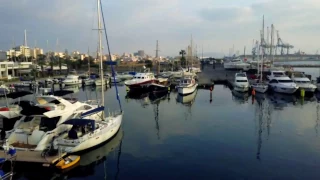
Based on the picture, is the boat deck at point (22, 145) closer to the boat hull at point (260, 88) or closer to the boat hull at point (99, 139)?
the boat hull at point (99, 139)

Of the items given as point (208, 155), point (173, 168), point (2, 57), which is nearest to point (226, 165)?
point (208, 155)

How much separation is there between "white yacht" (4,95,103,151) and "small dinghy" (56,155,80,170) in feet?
5.55

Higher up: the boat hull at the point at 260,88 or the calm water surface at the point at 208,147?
the boat hull at the point at 260,88

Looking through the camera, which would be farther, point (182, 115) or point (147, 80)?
point (147, 80)

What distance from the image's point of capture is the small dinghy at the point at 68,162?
14386mm

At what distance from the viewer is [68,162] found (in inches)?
583

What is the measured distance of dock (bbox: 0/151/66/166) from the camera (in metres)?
14.5

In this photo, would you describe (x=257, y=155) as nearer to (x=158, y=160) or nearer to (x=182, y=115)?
(x=158, y=160)

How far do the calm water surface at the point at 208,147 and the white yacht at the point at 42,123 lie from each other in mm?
2247

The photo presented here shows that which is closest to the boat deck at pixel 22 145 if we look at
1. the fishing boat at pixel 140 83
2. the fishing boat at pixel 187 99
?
the fishing boat at pixel 187 99

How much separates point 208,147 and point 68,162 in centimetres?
867

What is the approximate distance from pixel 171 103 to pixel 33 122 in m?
22.0

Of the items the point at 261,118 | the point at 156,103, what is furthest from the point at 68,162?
the point at 156,103

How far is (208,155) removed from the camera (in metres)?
16.9
